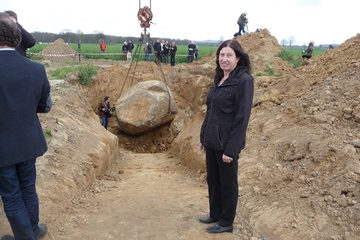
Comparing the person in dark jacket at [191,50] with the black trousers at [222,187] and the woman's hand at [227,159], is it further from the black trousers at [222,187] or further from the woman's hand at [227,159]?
the woman's hand at [227,159]

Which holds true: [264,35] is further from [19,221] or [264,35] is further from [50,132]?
[19,221]

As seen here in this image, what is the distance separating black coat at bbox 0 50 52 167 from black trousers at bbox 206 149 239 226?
1.67 meters

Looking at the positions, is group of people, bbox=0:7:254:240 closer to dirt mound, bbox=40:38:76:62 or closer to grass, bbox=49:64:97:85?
grass, bbox=49:64:97:85

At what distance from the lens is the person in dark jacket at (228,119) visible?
3.19 m

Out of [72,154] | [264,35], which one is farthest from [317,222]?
[264,35]

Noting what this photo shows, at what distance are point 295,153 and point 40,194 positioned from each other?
348cm

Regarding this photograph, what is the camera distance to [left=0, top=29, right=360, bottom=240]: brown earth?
3.74m

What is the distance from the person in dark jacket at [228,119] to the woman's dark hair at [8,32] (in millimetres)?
1766

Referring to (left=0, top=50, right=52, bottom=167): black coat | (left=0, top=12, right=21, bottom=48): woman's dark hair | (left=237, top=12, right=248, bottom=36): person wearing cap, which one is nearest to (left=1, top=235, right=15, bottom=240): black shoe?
(left=0, top=50, right=52, bottom=167): black coat

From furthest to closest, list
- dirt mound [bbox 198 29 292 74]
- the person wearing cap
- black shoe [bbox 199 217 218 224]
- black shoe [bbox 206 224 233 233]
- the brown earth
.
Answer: the person wearing cap → dirt mound [bbox 198 29 292 74] → black shoe [bbox 199 217 218 224] → the brown earth → black shoe [bbox 206 224 233 233]

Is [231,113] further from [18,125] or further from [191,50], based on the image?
[191,50]

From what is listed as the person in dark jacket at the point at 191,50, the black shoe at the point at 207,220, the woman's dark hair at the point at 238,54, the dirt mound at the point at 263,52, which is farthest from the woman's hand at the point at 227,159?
the person in dark jacket at the point at 191,50

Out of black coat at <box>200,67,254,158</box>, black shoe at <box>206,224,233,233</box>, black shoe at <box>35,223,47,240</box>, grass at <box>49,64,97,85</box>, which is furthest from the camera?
grass at <box>49,64,97,85</box>

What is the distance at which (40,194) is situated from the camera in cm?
414
